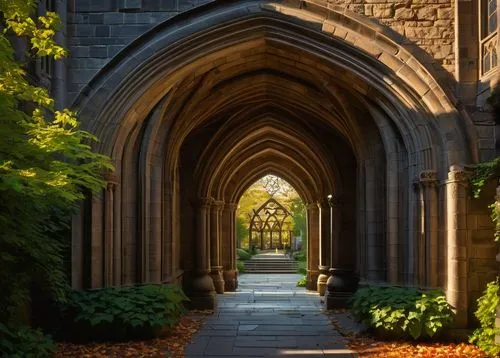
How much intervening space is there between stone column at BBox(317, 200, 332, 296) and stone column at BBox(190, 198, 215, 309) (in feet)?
11.2

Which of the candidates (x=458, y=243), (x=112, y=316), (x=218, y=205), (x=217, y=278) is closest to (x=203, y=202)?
(x=218, y=205)

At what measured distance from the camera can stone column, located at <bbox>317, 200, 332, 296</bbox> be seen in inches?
721

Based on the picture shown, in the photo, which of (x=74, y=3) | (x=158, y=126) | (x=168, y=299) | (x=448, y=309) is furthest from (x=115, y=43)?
(x=448, y=309)

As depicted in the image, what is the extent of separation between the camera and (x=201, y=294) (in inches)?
601

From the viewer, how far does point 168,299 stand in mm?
10047

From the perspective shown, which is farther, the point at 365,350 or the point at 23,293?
the point at 365,350

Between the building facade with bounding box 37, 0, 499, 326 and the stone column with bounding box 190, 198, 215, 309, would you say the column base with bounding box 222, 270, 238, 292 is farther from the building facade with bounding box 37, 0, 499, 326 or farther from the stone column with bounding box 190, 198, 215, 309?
the building facade with bounding box 37, 0, 499, 326

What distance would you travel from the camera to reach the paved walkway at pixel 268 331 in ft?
29.3

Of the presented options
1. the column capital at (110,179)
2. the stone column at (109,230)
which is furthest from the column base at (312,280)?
the column capital at (110,179)

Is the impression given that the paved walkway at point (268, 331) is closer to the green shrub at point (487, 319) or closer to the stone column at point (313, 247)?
the green shrub at point (487, 319)

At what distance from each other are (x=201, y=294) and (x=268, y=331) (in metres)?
4.67

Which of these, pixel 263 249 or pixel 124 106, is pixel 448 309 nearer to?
pixel 124 106

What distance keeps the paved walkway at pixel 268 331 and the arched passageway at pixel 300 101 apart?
1.49 m

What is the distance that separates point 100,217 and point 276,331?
3.43 m
